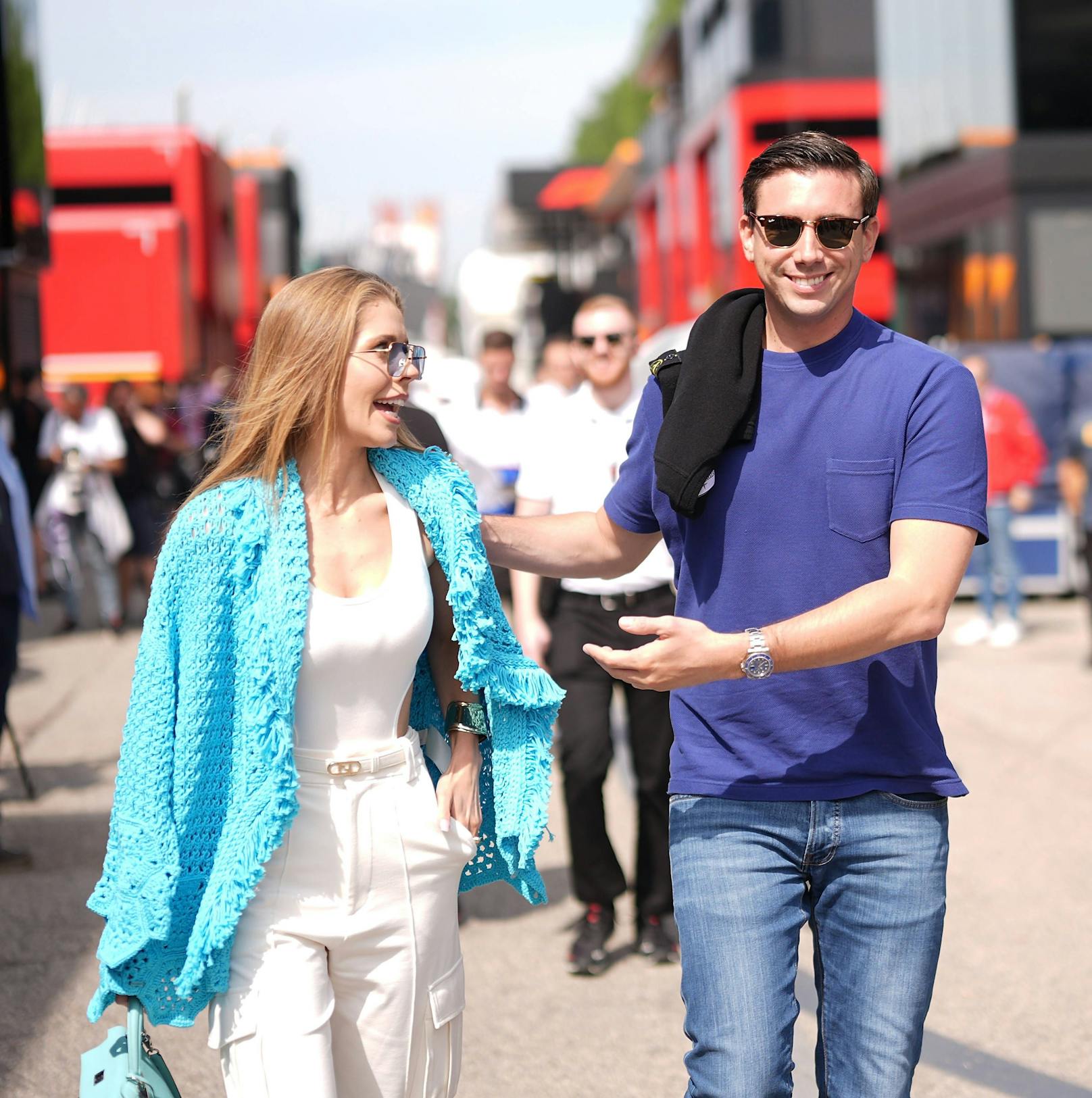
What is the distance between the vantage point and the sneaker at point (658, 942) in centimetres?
567

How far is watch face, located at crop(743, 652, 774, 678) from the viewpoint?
264cm

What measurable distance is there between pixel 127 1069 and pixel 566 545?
4.32ft

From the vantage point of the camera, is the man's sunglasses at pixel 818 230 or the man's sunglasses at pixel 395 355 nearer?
the man's sunglasses at pixel 818 230

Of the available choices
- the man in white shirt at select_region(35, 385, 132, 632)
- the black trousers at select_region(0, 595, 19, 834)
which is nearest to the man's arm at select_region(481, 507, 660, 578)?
the black trousers at select_region(0, 595, 19, 834)

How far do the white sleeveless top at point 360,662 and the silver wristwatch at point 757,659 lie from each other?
67 centimetres

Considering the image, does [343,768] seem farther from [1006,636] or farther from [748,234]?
[1006,636]

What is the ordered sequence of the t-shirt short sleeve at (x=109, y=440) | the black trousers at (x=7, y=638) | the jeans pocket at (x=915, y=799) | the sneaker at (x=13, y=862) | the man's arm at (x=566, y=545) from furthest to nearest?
the t-shirt short sleeve at (x=109, y=440) → the black trousers at (x=7, y=638) → the sneaker at (x=13, y=862) → the man's arm at (x=566, y=545) → the jeans pocket at (x=915, y=799)

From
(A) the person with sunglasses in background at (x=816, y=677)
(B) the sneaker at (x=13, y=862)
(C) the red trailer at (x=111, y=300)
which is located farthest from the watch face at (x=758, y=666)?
(C) the red trailer at (x=111, y=300)

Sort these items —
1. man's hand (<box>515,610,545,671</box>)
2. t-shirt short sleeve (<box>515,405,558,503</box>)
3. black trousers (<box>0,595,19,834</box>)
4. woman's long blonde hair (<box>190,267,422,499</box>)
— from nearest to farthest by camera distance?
1. woman's long blonde hair (<box>190,267,422,499</box>)
2. t-shirt short sleeve (<box>515,405,558,503</box>)
3. man's hand (<box>515,610,545,671</box>)
4. black trousers (<box>0,595,19,834</box>)

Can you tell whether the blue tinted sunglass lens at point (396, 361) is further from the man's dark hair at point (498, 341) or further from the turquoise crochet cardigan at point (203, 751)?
the man's dark hair at point (498, 341)

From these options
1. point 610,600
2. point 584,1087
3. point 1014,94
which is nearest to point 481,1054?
point 584,1087

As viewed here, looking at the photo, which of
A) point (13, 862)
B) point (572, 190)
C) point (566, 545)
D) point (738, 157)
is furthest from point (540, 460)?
point (572, 190)

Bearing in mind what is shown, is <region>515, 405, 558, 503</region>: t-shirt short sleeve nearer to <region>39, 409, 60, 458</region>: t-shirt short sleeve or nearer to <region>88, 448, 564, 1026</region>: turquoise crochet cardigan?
<region>88, 448, 564, 1026</region>: turquoise crochet cardigan

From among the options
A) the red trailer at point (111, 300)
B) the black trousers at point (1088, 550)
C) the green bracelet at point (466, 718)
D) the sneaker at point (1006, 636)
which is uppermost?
the red trailer at point (111, 300)
